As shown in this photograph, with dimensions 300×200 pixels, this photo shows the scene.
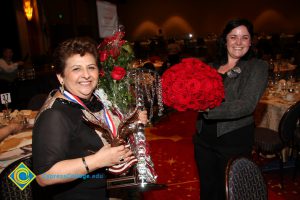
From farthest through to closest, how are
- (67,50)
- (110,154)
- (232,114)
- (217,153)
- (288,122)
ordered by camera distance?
(288,122) → (217,153) → (232,114) → (67,50) → (110,154)

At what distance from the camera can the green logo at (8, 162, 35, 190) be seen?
1.67m

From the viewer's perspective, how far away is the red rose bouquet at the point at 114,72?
1.80 m

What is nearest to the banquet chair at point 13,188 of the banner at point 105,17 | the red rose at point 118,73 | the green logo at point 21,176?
the green logo at point 21,176

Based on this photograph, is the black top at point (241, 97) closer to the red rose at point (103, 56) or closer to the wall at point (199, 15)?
the red rose at point (103, 56)

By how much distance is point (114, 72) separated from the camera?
177cm

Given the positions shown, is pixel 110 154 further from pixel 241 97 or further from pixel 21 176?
pixel 241 97

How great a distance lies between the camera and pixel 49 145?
130 cm

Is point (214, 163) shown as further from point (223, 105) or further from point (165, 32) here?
point (165, 32)

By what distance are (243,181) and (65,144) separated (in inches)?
37.7

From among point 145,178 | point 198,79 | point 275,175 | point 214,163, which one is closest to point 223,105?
point 198,79

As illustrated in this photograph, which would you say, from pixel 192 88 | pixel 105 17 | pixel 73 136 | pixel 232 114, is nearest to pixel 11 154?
pixel 73 136

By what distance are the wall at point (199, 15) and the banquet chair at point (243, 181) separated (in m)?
15.0

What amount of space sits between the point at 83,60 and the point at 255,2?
16.2 meters

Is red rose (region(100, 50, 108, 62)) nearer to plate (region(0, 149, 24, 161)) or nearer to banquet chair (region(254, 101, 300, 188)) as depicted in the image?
plate (region(0, 149, 24, 161))
